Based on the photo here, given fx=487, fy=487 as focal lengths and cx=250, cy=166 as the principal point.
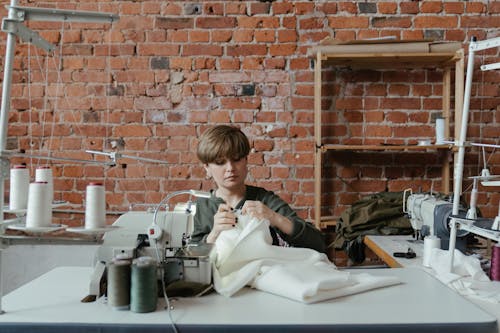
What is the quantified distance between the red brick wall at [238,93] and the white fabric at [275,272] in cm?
166

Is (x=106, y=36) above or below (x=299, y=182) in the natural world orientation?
Answer: above

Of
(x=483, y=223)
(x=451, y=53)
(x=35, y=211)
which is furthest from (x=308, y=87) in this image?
(x=35, y=211)

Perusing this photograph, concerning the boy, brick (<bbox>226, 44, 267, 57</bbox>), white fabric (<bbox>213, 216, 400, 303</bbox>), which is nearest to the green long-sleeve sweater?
the boy

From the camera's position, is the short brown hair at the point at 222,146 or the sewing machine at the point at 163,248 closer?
the sewing machine at the point at 163,248

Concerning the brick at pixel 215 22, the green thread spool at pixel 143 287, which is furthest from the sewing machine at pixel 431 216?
the brick at pixel 215 22

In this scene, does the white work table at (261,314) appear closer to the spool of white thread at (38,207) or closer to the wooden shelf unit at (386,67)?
the spool of white thread at (38,207)

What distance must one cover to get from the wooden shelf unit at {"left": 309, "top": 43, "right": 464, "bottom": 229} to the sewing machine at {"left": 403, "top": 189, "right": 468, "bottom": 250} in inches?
18.4

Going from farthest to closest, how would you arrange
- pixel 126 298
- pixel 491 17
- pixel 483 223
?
pixel 491 17, pixel 483 223, pixel 126 298

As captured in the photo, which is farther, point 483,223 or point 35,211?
point 483,223

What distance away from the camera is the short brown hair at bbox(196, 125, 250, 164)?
6.67 ft

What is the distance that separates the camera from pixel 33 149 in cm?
321

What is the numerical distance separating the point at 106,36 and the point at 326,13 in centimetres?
144

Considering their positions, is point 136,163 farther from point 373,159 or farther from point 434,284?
point 434,284

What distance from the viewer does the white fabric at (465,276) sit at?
162 centimetres
